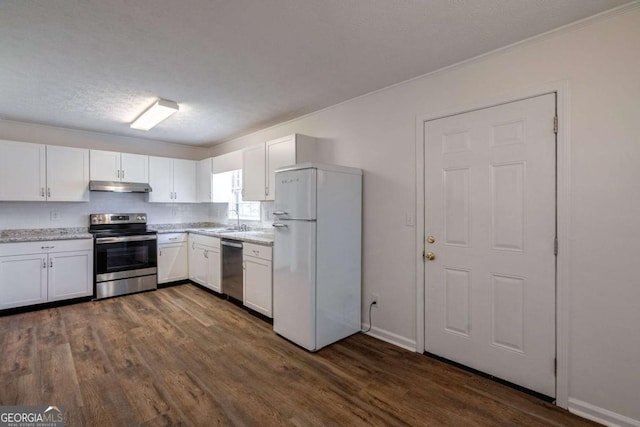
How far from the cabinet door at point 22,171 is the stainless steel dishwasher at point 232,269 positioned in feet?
8.24

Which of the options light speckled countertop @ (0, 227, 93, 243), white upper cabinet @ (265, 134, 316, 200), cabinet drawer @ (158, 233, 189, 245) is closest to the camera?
white upper cabinet @ (265, 134, 316, 200)

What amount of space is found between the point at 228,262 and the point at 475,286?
296 cm

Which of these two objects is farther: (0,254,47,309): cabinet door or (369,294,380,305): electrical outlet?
(0,254,47,309): cabinet door

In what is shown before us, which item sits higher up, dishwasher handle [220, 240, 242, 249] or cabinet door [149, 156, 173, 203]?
cabinet door [149, 156, 173, 203]

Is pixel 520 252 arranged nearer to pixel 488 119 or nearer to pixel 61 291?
pixel 488 119

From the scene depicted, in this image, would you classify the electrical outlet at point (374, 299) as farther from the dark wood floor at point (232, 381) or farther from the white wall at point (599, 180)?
the white wall at point (599, 180)

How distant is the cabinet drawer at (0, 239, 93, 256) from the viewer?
3.58m

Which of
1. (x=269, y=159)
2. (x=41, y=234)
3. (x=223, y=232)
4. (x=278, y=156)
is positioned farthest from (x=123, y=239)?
(x=278, y=156)

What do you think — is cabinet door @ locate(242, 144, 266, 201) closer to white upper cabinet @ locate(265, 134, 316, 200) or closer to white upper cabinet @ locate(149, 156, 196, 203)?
white upper cabinet @ locate(265, 134, 316, 200)

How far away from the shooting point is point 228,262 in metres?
4.01

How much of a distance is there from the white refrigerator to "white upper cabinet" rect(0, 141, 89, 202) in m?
3.23

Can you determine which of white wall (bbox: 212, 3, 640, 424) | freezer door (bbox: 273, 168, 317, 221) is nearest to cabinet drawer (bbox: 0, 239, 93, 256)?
freezer door (bbox: 273, 168, 317, 221)

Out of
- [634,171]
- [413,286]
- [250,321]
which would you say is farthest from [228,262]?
[634,171]
